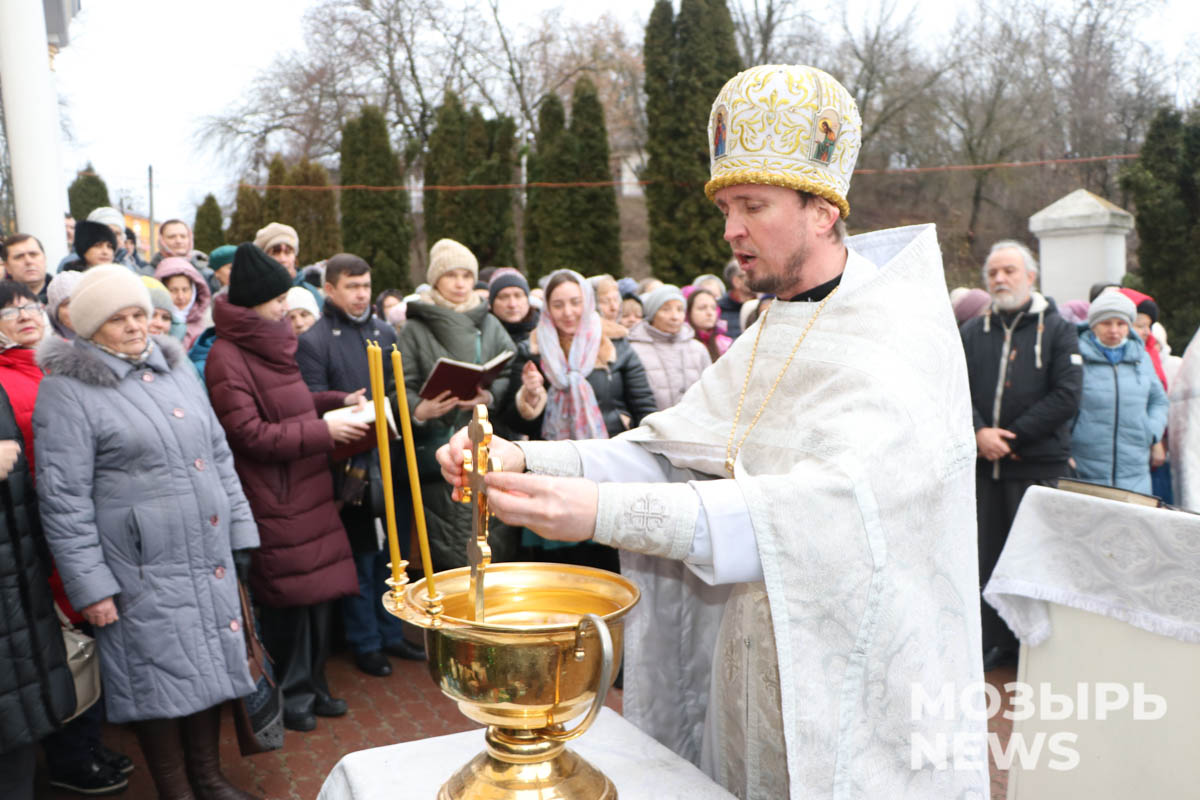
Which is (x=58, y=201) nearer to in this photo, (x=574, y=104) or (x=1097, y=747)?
(x=1097, y=747)

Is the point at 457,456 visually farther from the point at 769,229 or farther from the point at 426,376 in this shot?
the point at 426,376

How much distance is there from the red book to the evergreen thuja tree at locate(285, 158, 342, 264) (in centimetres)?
1764

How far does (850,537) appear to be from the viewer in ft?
5.24

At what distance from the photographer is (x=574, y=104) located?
69.6ft

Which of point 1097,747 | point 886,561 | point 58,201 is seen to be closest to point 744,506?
point 886,561

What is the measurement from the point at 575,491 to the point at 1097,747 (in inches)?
84.7

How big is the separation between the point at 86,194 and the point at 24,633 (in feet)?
104

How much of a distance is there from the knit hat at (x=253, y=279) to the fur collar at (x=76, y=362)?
0.90m

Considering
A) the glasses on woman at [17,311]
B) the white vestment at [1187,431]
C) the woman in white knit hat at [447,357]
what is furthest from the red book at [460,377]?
the white vestment at [1187,431]

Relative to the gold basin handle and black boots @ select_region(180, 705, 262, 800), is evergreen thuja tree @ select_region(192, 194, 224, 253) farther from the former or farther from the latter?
the gold basin handle

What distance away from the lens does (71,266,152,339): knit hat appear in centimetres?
330

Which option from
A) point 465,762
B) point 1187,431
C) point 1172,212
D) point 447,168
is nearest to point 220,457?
point 465,762

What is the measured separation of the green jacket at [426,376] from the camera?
16.0ft

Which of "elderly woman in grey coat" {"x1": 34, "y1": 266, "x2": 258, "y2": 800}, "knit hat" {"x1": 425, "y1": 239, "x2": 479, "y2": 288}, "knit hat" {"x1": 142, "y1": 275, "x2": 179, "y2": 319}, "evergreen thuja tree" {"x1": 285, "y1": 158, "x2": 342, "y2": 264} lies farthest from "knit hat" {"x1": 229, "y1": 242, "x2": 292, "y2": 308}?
"evergreen thuja tree" {"x1": 285, "y1": 158, "x2": 342, "y2": 264}
